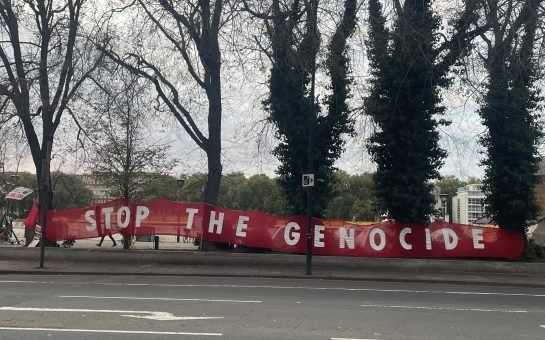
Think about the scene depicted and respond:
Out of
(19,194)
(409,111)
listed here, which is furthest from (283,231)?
(19,194)

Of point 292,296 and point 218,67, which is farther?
point 218,67

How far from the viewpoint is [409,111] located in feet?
62.2

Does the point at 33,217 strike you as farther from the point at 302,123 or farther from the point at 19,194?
the point at 302,123

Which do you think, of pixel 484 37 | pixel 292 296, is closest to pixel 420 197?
pixel 484 37

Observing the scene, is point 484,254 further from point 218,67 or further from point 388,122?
point 218,67

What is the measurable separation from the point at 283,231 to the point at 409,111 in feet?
20.8

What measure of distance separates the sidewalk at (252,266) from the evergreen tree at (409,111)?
6.53 ft

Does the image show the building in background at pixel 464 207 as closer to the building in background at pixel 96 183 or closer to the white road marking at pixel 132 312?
the building in background at pixel 96 183

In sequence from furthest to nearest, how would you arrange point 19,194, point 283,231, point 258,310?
point 19,194 < point 283,231 < point 258,310

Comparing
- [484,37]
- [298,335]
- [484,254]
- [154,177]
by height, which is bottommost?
[298,335]

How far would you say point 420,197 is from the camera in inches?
724

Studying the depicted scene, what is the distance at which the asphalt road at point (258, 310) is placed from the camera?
7730 mm

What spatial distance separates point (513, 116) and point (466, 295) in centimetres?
862

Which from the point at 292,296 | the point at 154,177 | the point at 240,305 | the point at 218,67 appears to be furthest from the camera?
the point at 154,177
